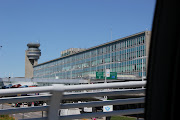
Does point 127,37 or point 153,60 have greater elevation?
point 127,37

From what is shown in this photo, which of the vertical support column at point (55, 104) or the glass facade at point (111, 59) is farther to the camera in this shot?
the glass facade at point (111, 59)

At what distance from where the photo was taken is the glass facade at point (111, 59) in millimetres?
104000

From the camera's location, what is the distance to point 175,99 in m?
1.75

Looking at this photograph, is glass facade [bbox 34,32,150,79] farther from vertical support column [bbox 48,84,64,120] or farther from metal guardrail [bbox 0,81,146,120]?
vertical support column [bbox 48,84,64,120]

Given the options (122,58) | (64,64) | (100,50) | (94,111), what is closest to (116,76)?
(122,58)

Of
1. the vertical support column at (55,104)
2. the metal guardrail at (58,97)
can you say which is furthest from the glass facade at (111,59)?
the vertical support column at (55,104)

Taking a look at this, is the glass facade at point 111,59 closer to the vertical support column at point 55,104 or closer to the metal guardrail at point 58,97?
the metal guardrail at point 58,97

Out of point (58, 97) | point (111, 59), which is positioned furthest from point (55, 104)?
point (111, 59)

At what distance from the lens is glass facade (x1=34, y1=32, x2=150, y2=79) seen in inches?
4094

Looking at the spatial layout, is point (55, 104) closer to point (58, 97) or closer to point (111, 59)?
point (58, 97)

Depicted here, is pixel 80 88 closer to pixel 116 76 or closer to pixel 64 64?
pixel 116 76

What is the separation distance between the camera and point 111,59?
120 meters

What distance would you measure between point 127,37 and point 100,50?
20214mm

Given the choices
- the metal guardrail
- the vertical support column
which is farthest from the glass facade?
the vertical support column
